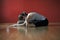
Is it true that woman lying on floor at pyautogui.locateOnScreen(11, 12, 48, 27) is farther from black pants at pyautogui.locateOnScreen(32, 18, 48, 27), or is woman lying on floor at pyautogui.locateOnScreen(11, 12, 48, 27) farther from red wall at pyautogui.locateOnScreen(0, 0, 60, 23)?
red wall at pyautogui.locateOnScreen(0, 0, 60, 23)

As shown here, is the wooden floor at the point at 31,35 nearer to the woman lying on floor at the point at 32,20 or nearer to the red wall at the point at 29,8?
the woman lying on floor at the point at 32,20

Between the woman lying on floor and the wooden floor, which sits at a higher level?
the woman lying on floor

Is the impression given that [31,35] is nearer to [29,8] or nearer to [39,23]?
[39,23]

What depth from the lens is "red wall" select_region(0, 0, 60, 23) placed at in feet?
19.0

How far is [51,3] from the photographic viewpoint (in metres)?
5.78

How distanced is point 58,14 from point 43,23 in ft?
4.64

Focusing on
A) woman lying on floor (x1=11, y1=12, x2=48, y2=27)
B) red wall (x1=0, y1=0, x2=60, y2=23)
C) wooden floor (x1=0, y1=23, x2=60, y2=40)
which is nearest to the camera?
wooden floor (x1=0, y1=23, x2=60, y2=40)

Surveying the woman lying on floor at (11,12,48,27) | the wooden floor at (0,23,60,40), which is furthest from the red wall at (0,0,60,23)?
the wooden floor at (0,23,60,40)

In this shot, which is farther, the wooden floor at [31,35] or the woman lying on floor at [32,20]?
the woman lying on floor at [32,20]

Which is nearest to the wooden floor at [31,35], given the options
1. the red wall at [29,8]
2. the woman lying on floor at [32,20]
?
the woman lying on floor at [32,20]

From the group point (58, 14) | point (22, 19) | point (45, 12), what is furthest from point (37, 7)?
point (22, 19)

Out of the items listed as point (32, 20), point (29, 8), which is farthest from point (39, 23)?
point (29, 8)

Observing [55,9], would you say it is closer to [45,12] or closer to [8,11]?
[45,12]

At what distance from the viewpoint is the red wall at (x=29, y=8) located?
5805mm
